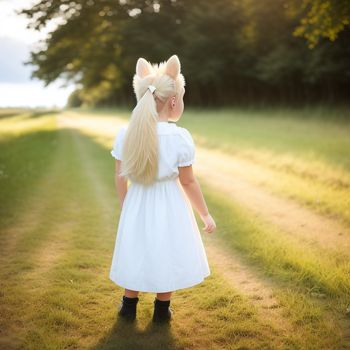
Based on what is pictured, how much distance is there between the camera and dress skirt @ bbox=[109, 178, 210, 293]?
10.1ft

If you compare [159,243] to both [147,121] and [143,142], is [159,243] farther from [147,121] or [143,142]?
[147,121]

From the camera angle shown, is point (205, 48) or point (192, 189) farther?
point (205, 48)

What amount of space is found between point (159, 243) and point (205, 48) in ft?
114

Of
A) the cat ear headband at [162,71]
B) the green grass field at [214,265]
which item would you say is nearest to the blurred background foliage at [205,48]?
the green grass field at [214,265]

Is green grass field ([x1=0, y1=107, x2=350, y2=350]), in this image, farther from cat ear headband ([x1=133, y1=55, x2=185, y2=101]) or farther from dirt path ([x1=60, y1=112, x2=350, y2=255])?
cat ear headband ([x1=133, y1=55, x2=185, y2=101])

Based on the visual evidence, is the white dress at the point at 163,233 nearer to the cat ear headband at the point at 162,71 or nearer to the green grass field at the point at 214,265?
the cat ear headband at the point at 162,71

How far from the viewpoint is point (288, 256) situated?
15.2 ft

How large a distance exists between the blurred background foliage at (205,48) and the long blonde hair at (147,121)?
23628 mm

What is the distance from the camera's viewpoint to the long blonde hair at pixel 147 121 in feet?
9.84

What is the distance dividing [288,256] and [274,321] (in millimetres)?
1408

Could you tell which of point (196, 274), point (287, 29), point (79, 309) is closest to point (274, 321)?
point (196, 274)

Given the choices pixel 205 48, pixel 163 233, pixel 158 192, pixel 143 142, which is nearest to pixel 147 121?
pixel 143 142

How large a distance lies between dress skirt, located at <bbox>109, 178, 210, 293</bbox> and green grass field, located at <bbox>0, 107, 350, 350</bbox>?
1.51 ft

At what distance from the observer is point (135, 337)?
3.11 metres
